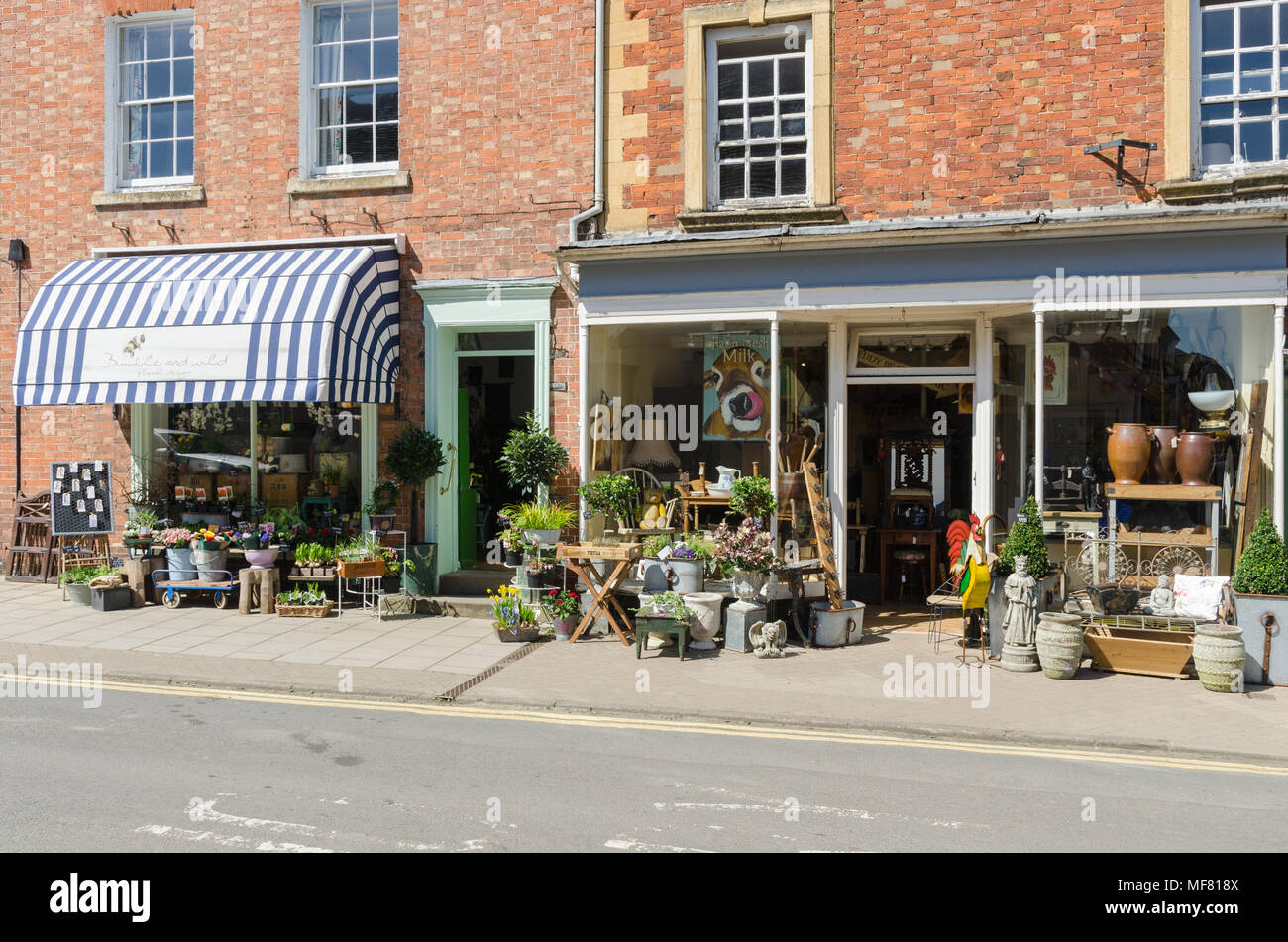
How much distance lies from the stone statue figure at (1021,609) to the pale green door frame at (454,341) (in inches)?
223

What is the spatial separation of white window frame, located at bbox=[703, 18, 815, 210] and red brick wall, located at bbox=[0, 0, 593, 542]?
146cm

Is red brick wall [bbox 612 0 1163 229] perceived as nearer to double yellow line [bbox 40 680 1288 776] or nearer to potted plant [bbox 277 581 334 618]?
double yellow line [bbox 40 680 1288 776]

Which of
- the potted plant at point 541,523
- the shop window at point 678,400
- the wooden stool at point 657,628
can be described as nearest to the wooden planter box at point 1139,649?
the wooden stool at point 657,628

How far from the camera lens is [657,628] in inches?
409

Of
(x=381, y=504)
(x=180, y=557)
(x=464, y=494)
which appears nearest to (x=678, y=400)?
(x=464, y=494)

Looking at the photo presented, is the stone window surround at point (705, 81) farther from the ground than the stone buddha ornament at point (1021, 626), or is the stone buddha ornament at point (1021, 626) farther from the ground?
the stone window surround at point (705, 81)

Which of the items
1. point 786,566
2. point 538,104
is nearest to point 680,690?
point 786,566

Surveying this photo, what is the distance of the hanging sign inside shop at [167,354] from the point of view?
12375 millimetres

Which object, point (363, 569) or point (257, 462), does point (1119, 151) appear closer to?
point (363, 569)

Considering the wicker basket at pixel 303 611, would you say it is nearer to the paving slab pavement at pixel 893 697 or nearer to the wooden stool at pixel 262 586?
the wooden stool at pixel 262 586

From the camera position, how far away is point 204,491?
563 inches

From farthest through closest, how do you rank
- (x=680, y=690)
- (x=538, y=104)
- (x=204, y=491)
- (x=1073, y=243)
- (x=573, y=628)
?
(x=204, y=491)
(x=538, y=104)
(x=573, y=628)
(x=1073, y=243)
(x=680, y=690)

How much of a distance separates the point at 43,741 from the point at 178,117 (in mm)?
9796

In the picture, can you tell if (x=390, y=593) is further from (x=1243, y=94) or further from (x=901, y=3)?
(x=1243, y=94)
